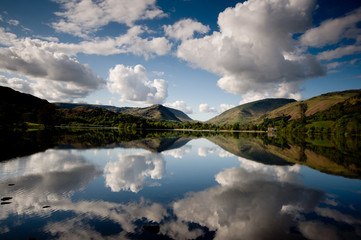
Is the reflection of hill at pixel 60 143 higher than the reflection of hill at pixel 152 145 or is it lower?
higher

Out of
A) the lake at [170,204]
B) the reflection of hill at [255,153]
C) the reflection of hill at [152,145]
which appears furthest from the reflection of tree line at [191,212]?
the reflection of hill at [152,145]

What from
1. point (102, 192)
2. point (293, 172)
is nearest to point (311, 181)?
point (293, 172)

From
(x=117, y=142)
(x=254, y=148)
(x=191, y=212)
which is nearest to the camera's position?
(x=191, y=212)

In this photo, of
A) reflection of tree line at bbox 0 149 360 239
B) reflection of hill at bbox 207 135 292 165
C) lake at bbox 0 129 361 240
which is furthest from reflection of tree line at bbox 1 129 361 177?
reflection of tree line at bbox 0 149 360 239

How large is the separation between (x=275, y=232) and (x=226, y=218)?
9.95 ft

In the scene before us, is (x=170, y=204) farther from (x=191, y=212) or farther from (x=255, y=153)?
(x=255, y=153)

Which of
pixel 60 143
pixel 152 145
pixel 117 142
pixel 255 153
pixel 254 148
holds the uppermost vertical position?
pixel 60 143

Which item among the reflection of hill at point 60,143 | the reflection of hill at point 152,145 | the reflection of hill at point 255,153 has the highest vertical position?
the reflection of hill at point 60,143

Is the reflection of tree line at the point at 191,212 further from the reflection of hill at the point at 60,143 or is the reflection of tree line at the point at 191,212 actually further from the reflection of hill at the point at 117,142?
the reflection of hill at the point at 117,142

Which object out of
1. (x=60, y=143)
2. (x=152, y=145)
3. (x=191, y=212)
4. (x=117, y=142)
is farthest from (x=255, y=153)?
(x=60, y=143)

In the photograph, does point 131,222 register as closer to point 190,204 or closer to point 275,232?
point 190,204

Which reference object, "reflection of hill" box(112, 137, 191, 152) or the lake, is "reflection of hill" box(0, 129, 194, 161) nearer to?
"reflection of hill" box(112, 137, 191, 152)

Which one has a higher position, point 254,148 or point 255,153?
point 255,153

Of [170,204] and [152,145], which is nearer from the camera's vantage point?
[170,204]
